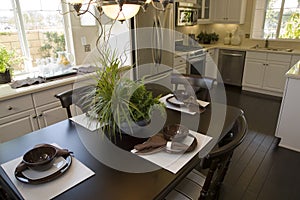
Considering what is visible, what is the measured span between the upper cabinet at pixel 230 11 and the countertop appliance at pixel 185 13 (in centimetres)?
107

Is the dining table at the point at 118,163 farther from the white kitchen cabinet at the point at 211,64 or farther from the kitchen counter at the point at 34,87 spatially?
the white kitchen cabinet at the point at 211,64

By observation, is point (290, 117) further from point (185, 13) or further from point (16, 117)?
point (16, 117)

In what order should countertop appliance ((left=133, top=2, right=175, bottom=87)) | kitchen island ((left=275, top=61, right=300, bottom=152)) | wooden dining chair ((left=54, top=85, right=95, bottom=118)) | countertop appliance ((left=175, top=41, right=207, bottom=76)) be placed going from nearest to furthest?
wooden dining chair ((left=54, top=85, right=95, bottom=118)) → kitchen island ((left=275, top=61, right=300, bottom=152)) → countertop appliance ((left=133, top=2, right=175, bottom=87)) → countertop appliance ((left=175, top=41, right=207, bottom=76))

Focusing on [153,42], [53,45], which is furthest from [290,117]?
[53,45]

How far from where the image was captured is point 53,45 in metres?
3.04

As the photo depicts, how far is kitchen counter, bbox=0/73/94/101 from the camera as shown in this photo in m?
2.03

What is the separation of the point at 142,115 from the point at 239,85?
13.4ft

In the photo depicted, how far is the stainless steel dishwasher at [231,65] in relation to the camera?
4648 millimetres

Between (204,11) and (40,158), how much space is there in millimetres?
4613

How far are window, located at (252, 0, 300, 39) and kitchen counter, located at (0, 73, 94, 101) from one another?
418cm

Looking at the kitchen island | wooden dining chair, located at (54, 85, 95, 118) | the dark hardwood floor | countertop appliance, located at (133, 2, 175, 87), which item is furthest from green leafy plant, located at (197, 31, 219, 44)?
wooden dining chair, located at (54, 85, 95, 118)

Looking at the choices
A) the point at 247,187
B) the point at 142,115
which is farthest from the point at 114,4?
the point at 247,187

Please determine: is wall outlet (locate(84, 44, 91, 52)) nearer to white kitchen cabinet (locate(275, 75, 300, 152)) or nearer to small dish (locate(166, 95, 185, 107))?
small dish (locate(166, 95, 185, 107))

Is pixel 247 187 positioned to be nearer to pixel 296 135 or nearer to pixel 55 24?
pixel 296 135
